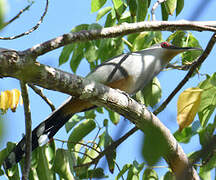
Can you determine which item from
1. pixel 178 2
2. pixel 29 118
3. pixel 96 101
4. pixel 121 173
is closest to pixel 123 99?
pixel 96 101

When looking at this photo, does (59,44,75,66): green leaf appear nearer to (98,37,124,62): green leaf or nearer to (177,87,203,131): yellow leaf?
(98,37,124,62): green leaf

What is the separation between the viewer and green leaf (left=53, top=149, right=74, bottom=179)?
2471mm

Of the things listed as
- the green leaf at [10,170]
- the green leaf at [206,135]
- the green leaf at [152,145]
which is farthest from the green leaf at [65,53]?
the green leaf at [152,145]

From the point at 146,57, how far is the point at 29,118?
206cm

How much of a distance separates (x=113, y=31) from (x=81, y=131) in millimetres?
1332

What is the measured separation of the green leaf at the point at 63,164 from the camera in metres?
2.47

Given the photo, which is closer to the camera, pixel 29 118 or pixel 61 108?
pixel 29 118

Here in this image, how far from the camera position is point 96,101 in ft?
8.00

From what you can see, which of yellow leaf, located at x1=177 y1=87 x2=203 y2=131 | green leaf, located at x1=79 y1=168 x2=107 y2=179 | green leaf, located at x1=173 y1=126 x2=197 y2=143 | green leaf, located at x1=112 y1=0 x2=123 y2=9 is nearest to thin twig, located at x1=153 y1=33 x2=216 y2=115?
green leaf, located at x1=173 y1=126 x2=197 y2=143

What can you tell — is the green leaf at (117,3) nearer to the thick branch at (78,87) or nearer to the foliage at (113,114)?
the foliage at (113,114)

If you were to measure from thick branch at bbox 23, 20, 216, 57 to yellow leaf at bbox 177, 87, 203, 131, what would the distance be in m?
0.58

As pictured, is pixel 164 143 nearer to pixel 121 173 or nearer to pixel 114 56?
pixel 121 173

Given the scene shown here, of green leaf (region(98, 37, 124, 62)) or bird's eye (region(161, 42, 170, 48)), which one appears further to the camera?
bird's eye (region(161, 42, 170, 48))

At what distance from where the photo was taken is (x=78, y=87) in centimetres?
221
